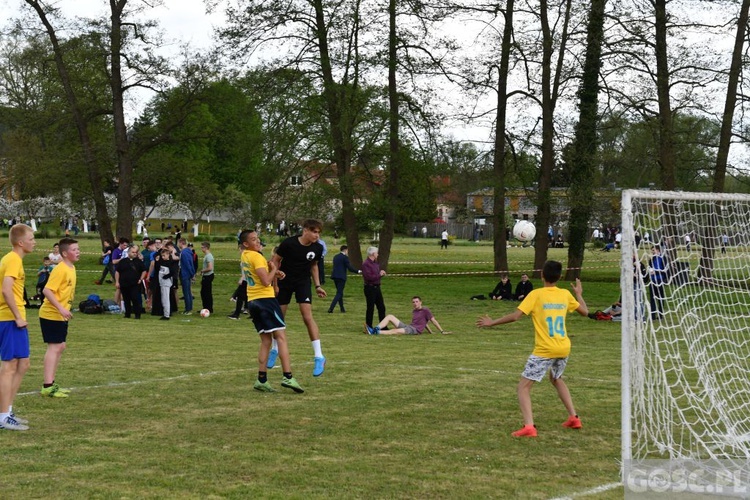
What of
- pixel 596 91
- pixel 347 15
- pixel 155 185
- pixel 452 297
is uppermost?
pixel 347 15

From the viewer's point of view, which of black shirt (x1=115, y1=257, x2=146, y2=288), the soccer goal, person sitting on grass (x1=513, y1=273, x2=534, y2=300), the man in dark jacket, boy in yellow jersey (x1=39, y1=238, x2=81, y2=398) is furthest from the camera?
person sitting on grass (x1=513, y1=273, x2=534, y2=300)

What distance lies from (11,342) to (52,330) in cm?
112

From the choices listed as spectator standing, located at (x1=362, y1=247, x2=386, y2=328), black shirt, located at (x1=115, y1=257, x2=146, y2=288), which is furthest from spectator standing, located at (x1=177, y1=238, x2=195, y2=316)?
spectator standing, located at (x1=362, y1=247, x2=386, y2=328)

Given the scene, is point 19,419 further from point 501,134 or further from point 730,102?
point 730,102

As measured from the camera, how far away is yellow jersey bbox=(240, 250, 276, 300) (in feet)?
36.1

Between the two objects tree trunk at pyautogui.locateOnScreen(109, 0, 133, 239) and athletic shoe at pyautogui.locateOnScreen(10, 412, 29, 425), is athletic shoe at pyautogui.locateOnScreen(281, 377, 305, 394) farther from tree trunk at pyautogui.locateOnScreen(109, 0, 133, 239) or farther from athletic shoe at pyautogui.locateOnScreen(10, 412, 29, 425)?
tree trunk at pyautogui.locateOnScreen(109, 0, 133, 239)

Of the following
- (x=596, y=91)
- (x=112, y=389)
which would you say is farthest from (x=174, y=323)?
(x=596, y=91)

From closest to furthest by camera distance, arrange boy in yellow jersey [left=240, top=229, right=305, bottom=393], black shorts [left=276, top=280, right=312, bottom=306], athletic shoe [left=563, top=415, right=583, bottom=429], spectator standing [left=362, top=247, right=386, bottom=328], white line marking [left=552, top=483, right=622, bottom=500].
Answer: white line marking [left=552, top=483, right=622, bottom=500] → athletic shoe [left=563, top=415, right=583, bottom=429] → boy in yellow jersey [left=240, top=229, right=305, bottom=393] → black shorts [left=276, top=280, right=312, bottom=306] → spectator standing [left=362, top=247, right=386, bottom=328]

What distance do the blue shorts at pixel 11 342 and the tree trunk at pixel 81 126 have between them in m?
30.7

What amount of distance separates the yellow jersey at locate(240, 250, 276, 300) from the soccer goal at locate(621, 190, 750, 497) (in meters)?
4.16

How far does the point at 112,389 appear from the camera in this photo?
11266 mm

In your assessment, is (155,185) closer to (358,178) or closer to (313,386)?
(358,178)

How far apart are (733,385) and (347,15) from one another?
86.1 feet

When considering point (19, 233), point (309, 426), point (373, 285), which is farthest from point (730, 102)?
point (19, 233)
